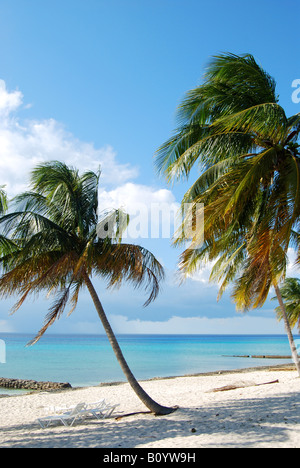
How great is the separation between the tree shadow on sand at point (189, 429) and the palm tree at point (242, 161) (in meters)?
2.67

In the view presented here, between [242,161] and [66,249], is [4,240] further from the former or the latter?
[242,161]

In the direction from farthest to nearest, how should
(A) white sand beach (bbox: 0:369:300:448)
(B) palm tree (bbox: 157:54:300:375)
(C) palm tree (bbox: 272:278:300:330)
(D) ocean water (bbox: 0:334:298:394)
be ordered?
1. (D) ocean water (bbox: 0:334:298:394)
2. (C) palm tree (bbox: 272:278:300:330)
3. (B) palm tree (bbox: 157:54:300:375)
4. (A) white sand beach (bbox: 0:369:300:448)

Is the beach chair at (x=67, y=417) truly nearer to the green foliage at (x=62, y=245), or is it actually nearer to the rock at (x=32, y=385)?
the green foliage at (x=62, y=245)

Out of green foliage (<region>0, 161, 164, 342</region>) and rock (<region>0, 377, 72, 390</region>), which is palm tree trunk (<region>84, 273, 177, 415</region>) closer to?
green foliage (<region>0, 161, 164, 342</region>)

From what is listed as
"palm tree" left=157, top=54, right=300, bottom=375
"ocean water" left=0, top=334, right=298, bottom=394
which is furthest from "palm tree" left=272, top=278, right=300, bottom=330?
"palm tree" left=157, top=54, right=300, bottom=375

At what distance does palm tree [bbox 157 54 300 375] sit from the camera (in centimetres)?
726

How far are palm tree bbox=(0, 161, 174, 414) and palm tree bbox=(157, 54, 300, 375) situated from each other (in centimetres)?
136

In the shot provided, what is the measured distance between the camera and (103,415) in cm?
961

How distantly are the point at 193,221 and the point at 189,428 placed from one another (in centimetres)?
399

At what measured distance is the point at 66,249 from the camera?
8844mm

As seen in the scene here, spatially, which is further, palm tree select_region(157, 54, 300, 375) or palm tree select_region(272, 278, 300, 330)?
palm tree select_region(272, 278, 300, 330)
